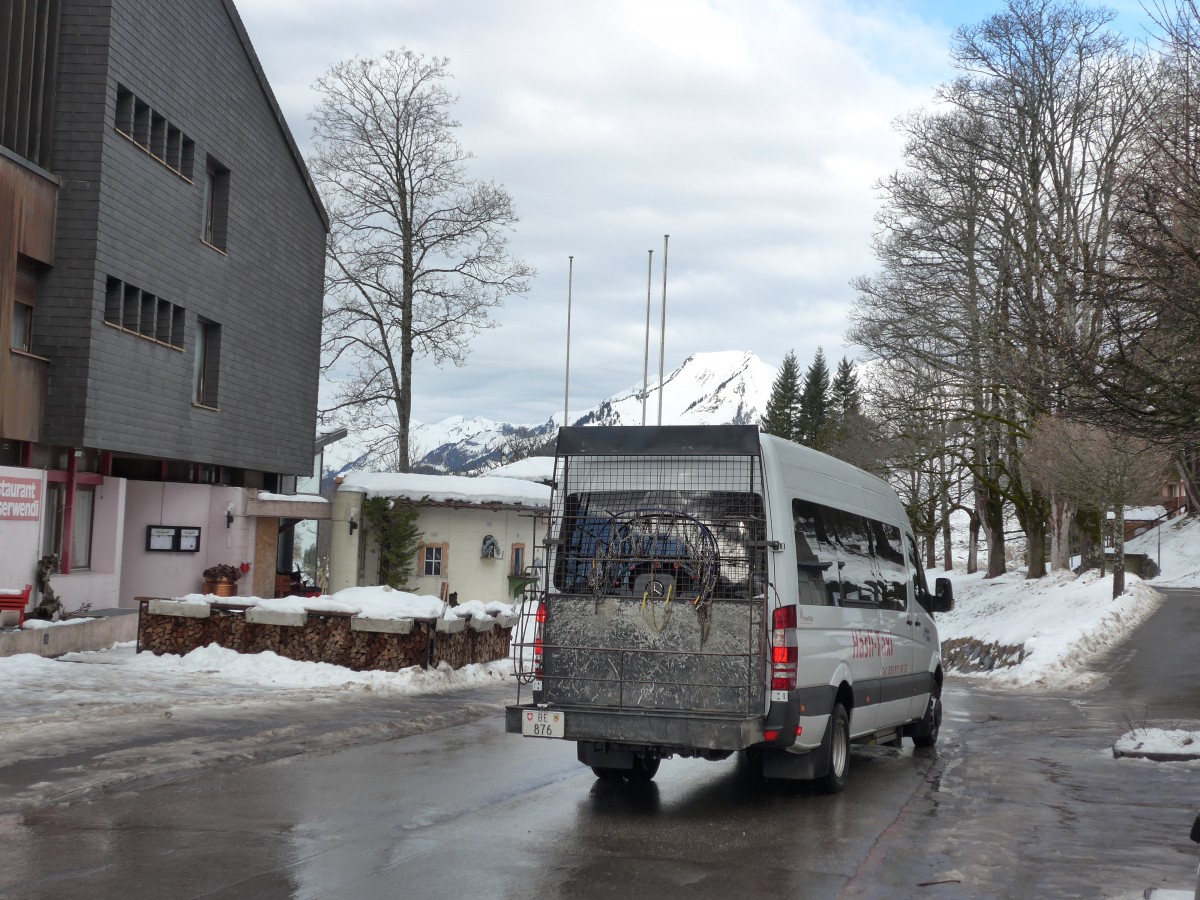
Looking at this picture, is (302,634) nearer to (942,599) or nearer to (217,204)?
(942,599)

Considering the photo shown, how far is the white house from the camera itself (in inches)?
1366

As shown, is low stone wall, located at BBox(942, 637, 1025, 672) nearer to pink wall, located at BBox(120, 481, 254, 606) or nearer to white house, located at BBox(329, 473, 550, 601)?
white house, located at BBox(329, 473, 550, 601)

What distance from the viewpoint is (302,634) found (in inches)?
688

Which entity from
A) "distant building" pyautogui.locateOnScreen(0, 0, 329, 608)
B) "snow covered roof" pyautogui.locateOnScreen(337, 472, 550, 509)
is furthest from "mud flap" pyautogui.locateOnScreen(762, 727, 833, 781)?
"snow covered roof" pyautogui.locateOnScreen(337, 472, 550, 509)

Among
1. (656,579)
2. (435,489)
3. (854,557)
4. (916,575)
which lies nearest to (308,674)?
(916,575)

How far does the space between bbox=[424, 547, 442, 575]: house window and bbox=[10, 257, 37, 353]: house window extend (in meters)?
16.1

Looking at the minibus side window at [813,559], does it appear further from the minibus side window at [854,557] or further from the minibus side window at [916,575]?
the minibus side window at [916,575]

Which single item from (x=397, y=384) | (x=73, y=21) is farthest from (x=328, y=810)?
(x=397, y=384)

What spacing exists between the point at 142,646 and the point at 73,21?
448 inches

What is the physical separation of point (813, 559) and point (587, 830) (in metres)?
2.80

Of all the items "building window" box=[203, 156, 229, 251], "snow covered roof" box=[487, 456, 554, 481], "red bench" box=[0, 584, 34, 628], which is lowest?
"red bench" box=[0, 584, 34, 628]

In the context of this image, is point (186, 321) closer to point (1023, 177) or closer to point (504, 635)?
point (504, 635)

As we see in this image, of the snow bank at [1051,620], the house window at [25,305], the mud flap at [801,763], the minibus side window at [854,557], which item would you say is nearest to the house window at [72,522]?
the house window at [25,305]

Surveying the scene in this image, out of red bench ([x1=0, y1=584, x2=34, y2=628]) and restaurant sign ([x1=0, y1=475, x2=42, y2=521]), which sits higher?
restaurant sign ([x1=0, y1=475, x2=42, y2=521])
